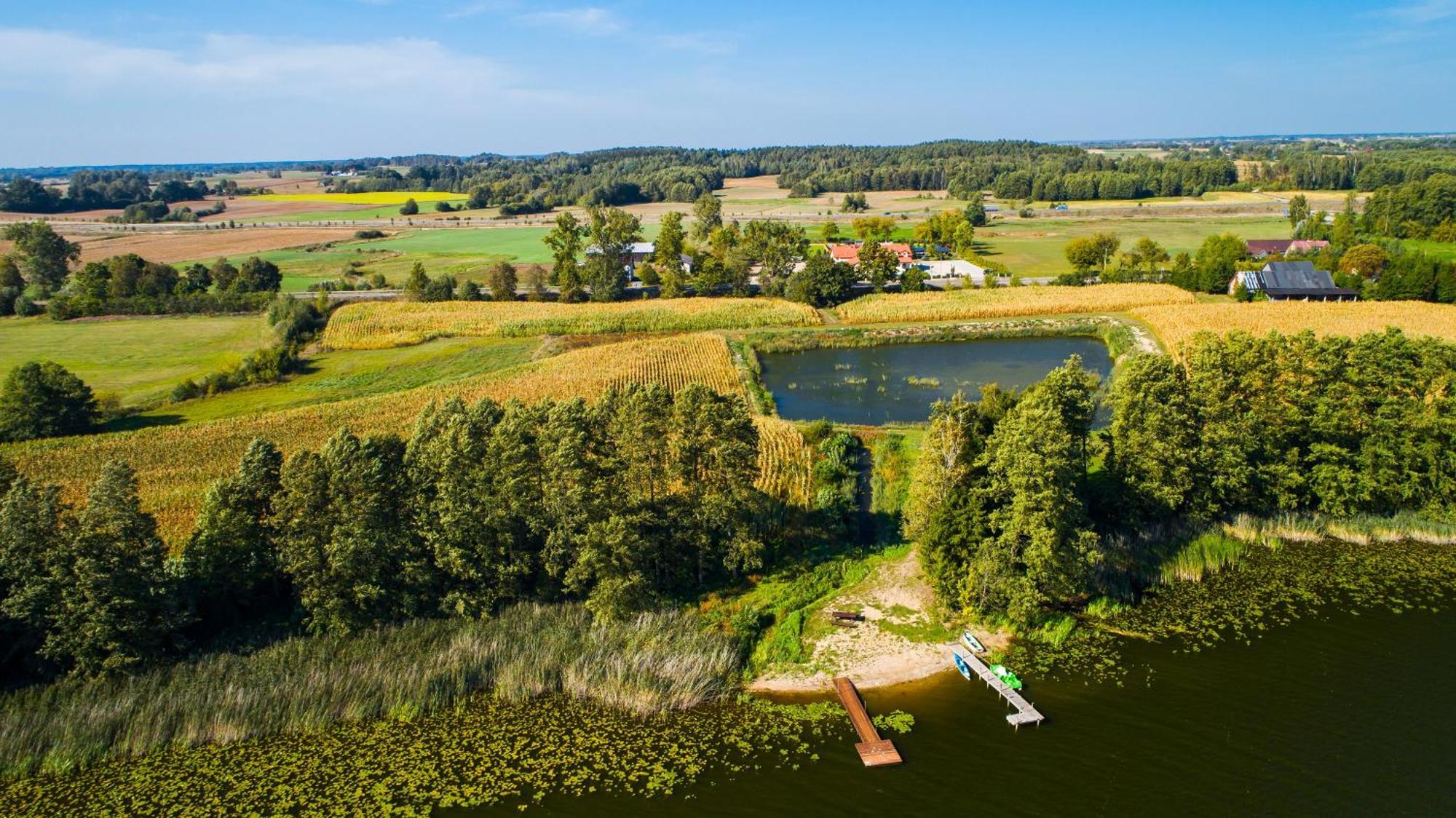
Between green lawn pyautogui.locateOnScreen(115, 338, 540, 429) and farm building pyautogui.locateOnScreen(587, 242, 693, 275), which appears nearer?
green lawn pyautogui.locateOnScreen(115, 338, 540, 429)

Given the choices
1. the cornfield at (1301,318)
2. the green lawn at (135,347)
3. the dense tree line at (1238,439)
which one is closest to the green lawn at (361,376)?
the green lawn at (135,347)

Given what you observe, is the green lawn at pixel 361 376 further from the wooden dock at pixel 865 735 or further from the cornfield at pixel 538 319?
the wooden dock at pixel 865 735

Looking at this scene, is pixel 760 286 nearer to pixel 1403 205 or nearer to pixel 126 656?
pixel 126 656

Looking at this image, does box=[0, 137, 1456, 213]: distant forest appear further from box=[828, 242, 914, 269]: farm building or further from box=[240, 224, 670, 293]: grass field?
box=[828, 242, 914, 269]: farm building

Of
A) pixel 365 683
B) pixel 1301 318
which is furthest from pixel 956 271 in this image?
pixel 365 683

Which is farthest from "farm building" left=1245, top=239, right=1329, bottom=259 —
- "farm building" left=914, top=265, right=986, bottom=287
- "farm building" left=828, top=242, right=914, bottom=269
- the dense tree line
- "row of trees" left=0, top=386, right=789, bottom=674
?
"row of trees" left=0, top=386, right=789, bottom=674

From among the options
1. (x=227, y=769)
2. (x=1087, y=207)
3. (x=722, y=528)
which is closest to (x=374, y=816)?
(x=227, y=769)

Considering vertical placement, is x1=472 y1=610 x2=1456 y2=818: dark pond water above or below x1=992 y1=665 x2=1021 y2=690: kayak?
below
